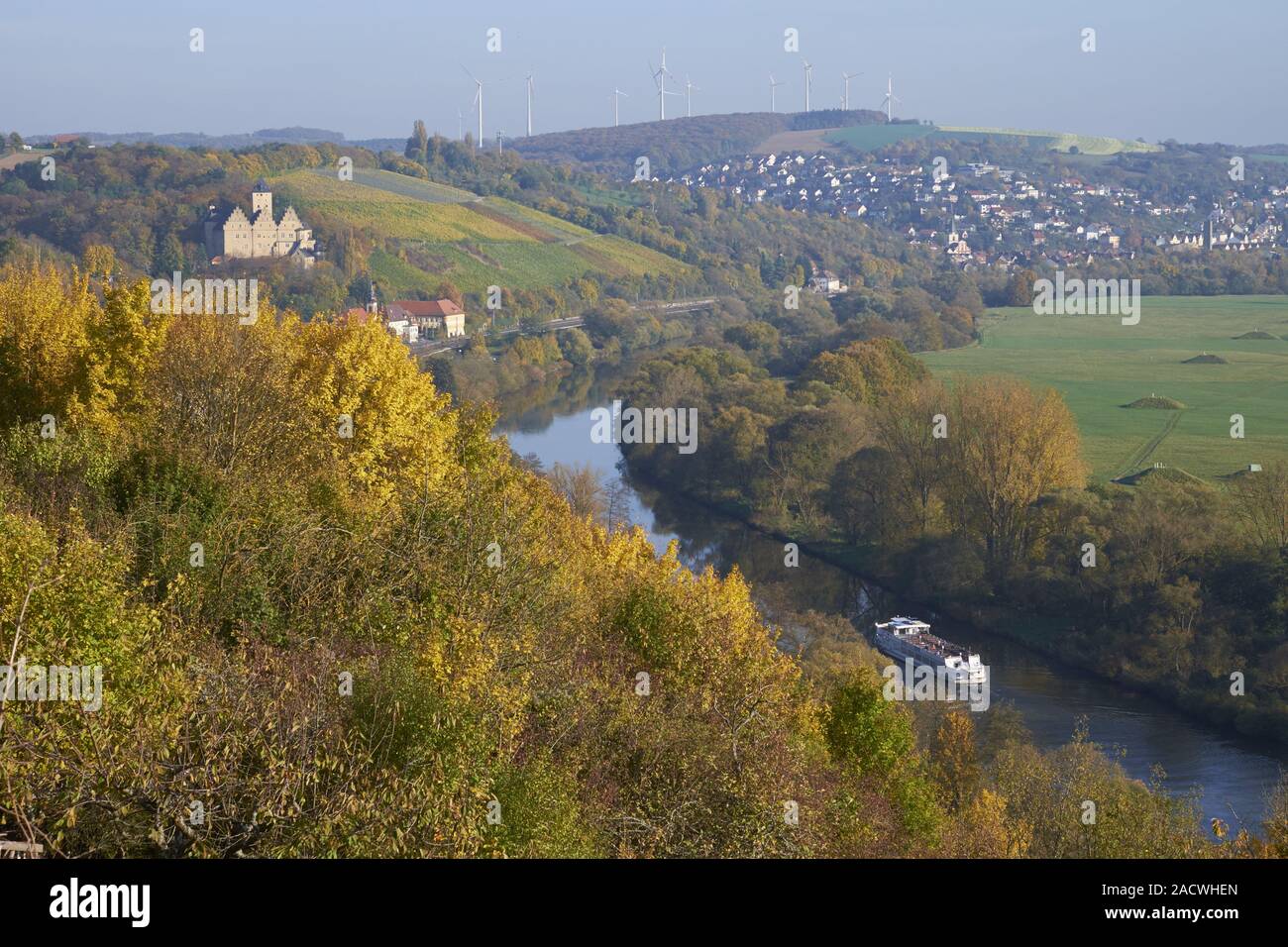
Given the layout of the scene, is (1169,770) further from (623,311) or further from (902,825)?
(623,311)

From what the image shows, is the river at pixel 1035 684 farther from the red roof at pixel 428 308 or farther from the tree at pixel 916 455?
the red roof at pixel 428 308

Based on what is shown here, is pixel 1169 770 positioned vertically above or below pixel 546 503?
below

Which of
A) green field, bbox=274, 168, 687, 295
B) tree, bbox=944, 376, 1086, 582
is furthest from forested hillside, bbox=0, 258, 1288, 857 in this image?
green field, bbox=274, 168, 687, 295

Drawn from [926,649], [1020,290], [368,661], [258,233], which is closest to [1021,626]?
[926,649]

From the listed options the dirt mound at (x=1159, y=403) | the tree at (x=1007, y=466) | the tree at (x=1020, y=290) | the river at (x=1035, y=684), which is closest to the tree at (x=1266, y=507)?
the tree at (x=1007, y=466)
